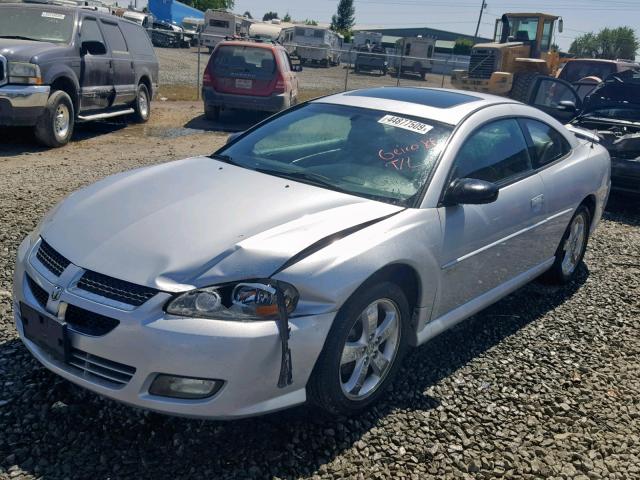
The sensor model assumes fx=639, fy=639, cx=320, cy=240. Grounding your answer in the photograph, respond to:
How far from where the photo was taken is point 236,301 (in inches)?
107

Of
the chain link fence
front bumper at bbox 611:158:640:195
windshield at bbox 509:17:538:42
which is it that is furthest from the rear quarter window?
the chain link fence

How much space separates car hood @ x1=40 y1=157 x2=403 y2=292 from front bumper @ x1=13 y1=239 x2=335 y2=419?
0.17 metres

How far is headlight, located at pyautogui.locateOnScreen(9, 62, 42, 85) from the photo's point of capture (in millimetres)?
A: 8453

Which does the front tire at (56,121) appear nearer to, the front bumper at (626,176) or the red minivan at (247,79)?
the red minivan at (247,79)

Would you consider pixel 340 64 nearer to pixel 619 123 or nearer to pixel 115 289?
pixel 619 123

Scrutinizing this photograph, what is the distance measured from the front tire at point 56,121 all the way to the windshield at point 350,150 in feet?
18.4

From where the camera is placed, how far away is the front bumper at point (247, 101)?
12.3 m

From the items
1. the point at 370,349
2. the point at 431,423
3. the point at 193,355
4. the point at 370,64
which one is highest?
the point at 370,64

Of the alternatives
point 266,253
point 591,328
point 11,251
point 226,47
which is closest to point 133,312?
point 266,253

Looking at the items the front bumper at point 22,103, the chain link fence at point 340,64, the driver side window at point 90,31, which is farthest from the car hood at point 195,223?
the chain link fence at point 340,64

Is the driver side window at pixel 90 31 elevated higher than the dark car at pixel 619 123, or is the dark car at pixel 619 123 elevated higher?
the driver side window at pixel 90 31

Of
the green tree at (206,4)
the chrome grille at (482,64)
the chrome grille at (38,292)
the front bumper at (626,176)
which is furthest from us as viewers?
the green tree at (206,4)

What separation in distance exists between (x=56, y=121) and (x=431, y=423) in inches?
311

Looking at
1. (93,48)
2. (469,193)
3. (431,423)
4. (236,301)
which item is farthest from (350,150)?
(93,48)
